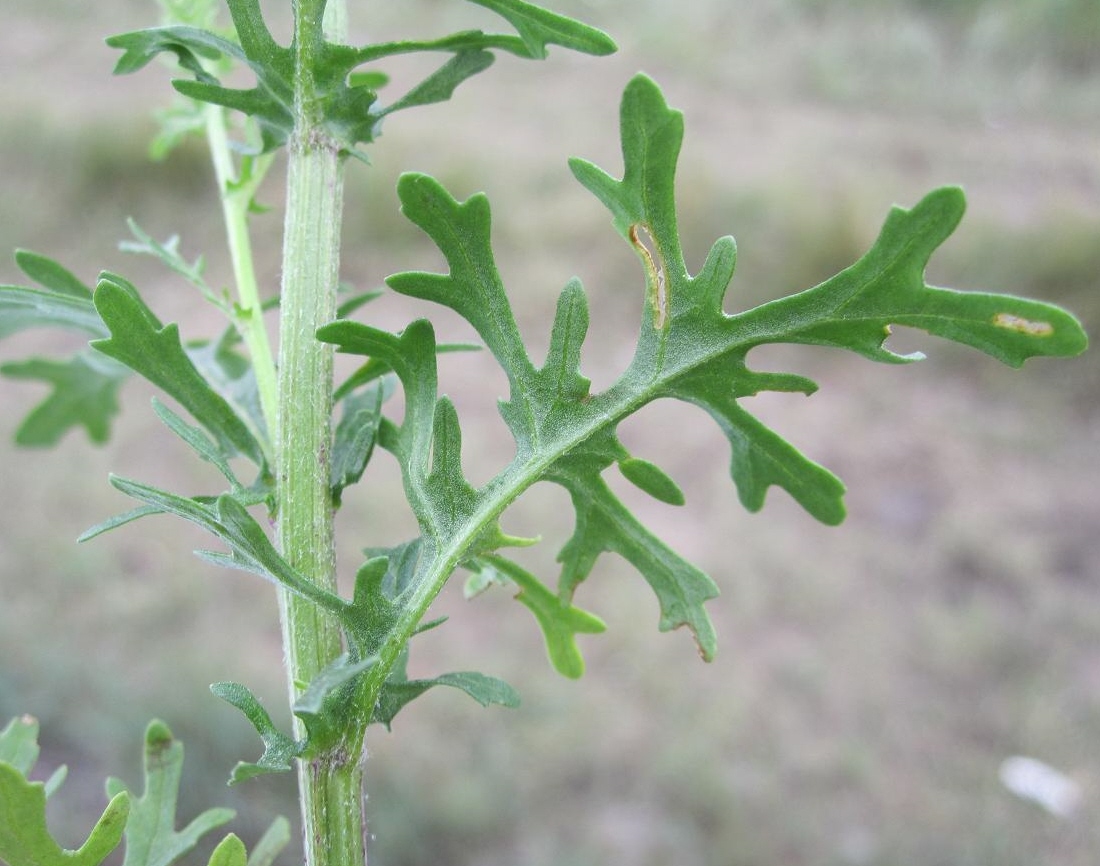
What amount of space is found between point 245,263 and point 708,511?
2427 millimetres

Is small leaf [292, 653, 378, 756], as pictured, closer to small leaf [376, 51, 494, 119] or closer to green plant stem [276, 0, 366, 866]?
green plant stem [276, 0, 366, 866]

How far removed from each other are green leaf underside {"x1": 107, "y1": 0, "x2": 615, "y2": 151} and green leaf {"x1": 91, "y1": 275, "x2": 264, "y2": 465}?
0.10 meters

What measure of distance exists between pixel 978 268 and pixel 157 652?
3148mm

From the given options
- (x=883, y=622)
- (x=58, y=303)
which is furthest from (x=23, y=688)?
(x=883, y=622)

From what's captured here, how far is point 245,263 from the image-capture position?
0.56m

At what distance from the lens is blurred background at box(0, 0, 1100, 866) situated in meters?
2.04

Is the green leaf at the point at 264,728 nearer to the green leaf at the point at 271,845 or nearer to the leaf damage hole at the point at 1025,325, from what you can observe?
the green leaf at the point at 271,845

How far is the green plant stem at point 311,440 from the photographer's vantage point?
39 centimetres

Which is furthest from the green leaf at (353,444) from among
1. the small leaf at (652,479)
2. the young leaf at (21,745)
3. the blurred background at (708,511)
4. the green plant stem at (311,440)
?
the blurred background at (708,511)

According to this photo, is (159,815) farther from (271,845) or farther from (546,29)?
(546,29)

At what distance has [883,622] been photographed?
2.58 metres

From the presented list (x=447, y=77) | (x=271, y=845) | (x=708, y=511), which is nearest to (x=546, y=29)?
(x=447, y=77)

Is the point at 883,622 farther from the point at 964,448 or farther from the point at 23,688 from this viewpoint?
the point at 23,688

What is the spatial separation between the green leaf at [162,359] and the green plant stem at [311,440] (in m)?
0.04
